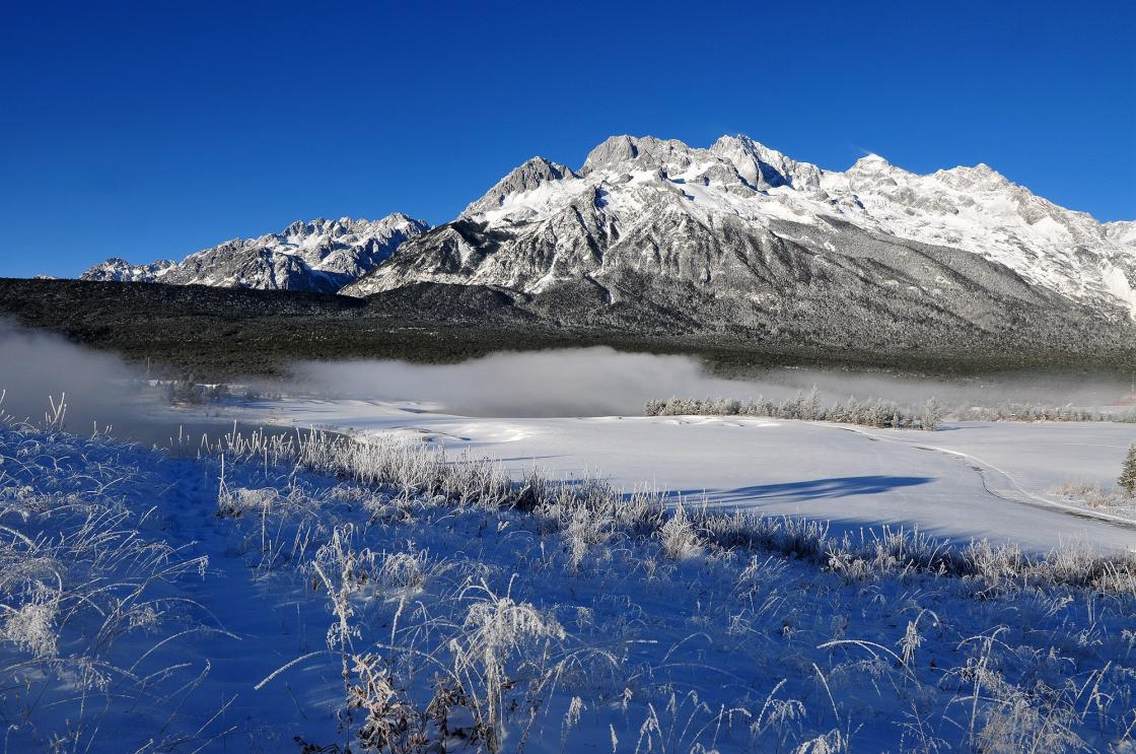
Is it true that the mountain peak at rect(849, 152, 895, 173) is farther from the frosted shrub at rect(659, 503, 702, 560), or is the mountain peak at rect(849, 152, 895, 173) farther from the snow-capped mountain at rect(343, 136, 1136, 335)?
the frosted shrub at rect(659, 503, 702, 560)

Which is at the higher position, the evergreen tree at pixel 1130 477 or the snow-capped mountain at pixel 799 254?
the snow-capped mountain at pixel 799 254

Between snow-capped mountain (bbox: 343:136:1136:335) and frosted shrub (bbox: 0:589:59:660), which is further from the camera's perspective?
snow-capped mountain (bbox: 343:136:1136:335)

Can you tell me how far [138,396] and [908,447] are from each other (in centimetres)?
2189

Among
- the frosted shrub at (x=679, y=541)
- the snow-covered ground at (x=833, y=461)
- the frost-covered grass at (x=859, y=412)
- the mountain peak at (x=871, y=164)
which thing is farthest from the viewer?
the mountain peak at (x=871, y=164)

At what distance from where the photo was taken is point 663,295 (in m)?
92.0

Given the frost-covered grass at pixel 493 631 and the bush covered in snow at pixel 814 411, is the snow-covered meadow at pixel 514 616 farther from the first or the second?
the bush covered in snow at pixel 814 411

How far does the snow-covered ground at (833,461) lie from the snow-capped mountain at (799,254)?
2601 inches

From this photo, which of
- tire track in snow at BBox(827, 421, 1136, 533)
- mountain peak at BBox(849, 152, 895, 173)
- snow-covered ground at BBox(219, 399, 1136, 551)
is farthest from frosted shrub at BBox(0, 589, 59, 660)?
mountain peak at BBox(849, 152, 895, 173)

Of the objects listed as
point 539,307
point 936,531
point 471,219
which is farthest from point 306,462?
point 471,219

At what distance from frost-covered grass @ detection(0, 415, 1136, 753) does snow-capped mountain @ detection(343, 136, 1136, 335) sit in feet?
258

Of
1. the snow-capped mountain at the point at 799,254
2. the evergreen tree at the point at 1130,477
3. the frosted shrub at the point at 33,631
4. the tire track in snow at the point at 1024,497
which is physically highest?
the snow-capped mountain at the point at 799,254

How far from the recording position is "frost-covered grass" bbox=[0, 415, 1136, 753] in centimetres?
250

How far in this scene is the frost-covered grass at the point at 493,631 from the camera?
8.19ft

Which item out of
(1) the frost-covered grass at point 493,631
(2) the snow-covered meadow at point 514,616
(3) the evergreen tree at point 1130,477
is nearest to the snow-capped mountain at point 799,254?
(3) the evergreen tree at point 1130,477
